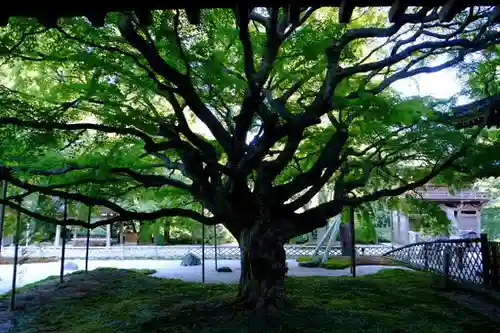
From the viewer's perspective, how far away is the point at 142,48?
18.9 feet

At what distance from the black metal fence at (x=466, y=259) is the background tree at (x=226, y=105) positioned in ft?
9.12

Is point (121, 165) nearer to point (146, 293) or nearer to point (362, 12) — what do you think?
point (146, 293)

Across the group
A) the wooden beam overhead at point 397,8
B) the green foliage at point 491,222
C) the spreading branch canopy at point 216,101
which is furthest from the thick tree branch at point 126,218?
the green foliage at point 491,222

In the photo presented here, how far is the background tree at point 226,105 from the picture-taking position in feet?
21.3

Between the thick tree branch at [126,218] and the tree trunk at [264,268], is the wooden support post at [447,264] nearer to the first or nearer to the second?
the tree trunk at [264,268]

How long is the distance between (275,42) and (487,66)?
4.52m

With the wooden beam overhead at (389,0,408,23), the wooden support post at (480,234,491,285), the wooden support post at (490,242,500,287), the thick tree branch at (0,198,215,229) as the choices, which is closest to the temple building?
the wooden support post at (480,234,491,285)

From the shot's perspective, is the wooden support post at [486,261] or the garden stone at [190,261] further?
the garden stone at [190,261]

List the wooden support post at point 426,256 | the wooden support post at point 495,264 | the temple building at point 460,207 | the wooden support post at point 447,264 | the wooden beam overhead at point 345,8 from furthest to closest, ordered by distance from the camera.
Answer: the temple building at point 460,207
the wooden support post at point 426,256
the wooden support post at point 447,264
the wooden support post at point 495,264
the wooden beam overhead at point 345,8

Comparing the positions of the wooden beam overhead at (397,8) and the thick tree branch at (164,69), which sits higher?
the thick tree branch at (164,69)

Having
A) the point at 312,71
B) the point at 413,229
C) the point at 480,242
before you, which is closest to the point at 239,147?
the point at 312,71

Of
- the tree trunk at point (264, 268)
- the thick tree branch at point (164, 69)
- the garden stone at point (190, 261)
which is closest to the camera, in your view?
the thick tree branch at point (164, 69)

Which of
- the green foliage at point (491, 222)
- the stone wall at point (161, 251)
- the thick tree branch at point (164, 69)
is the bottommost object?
the stone wall at point (161, 251)

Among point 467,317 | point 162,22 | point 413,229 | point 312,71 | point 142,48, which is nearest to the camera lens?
point 142,48
